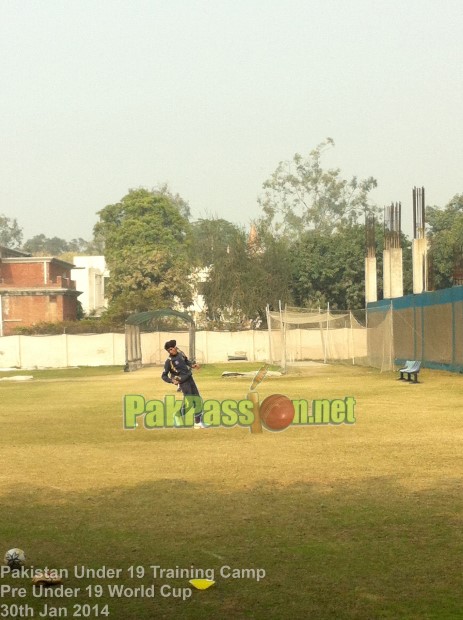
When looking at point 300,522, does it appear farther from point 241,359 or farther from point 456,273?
point 241,359

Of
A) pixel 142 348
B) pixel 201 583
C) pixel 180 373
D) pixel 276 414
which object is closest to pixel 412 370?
pixel 276 414

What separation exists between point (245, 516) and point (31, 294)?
258ft

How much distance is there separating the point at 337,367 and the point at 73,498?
127ft

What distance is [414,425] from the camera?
21844mm

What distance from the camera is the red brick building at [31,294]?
88.1 m

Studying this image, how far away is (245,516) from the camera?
11680 millimetres

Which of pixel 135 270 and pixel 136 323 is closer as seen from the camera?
pixel 136 323

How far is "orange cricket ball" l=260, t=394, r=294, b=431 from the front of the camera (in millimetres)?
21531

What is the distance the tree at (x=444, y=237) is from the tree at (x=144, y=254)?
2147 cm

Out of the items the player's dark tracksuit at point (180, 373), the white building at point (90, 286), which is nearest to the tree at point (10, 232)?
the white building at point (90, 286)

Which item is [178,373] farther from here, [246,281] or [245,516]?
[246,281]

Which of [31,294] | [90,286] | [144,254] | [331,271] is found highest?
[144,254]

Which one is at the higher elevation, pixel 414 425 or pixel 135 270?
pixel 135 270

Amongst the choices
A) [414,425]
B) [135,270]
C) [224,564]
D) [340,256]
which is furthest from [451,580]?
[135,270]
